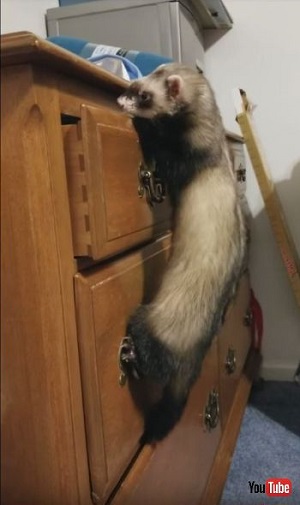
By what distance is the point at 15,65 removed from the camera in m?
0.38

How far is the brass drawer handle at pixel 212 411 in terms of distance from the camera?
2.82 ft

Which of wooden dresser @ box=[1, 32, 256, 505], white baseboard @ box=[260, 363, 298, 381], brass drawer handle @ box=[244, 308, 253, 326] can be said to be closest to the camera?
wooden dresser @ box=[1, 32, 256, 505]

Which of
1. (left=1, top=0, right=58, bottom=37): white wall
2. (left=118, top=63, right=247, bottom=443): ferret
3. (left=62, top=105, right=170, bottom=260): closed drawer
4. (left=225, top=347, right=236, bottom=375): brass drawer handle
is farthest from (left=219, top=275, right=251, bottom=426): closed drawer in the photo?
(left=1, top=0, right=58, bottom=37): white wall

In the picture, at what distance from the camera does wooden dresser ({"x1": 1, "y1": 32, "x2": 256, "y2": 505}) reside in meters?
0.39

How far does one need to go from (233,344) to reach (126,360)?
64 cm

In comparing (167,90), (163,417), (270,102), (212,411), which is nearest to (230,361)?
(212,411)

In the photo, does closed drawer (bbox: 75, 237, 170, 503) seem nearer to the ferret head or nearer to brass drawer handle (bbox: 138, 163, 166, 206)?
brass drawer handle (bbox: 138, 163, 166, 206)

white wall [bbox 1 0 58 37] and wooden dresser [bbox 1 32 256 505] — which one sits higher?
white wall [bbox 1 0 58 37]

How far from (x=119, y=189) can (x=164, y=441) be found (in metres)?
0.32

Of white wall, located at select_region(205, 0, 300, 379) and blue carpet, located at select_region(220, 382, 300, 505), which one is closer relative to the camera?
blue carpet, located at select_region(220, 382, 300, 505)

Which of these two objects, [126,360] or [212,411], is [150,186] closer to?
[126,360]

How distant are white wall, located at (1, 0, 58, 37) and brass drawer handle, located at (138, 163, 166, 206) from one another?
40 cm

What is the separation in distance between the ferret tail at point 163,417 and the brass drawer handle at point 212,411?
0.84 feet

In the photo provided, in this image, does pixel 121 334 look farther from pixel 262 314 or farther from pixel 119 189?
pixel 262 314
